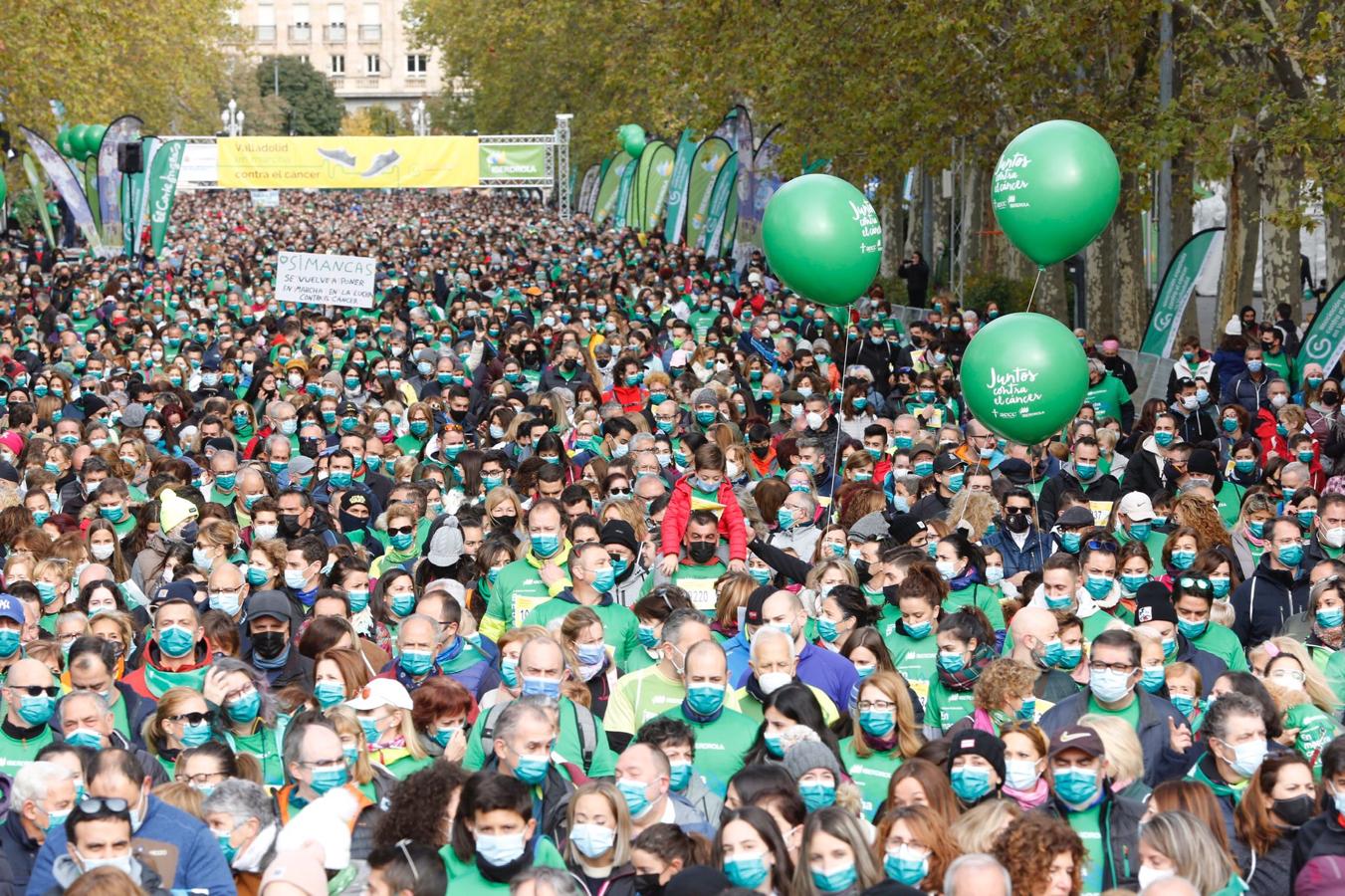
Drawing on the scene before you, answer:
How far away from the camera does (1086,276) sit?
28.4 metres

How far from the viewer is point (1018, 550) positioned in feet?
41.2

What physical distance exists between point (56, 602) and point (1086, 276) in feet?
64.0

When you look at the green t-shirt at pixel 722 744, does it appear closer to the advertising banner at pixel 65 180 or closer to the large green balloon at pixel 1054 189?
the large green balloon at pixel 1054 189

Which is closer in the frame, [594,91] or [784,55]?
[784,55]

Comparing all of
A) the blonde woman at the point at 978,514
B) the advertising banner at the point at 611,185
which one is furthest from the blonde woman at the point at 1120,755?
the advertising banner at the point at 611,185

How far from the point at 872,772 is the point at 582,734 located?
44.7 inches

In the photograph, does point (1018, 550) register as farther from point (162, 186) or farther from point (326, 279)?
point (162, 186)

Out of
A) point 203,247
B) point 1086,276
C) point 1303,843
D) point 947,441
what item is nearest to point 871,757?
point 1303,843

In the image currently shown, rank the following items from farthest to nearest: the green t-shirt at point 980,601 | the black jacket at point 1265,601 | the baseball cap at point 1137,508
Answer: the baseball cap at point 1137,508, the black jacket at point 1265,601, the green t-shirt at point 980,601

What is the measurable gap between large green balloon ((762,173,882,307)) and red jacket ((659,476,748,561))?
2.09m

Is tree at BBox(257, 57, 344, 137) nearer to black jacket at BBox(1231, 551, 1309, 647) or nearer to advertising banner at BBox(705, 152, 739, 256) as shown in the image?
advertising banner at BBox(705, 152, 739, 256)

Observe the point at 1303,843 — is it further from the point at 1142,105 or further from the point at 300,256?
the point at 300,256

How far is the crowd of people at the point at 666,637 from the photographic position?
265 inches

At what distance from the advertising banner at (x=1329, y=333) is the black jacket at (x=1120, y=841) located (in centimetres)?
1305
